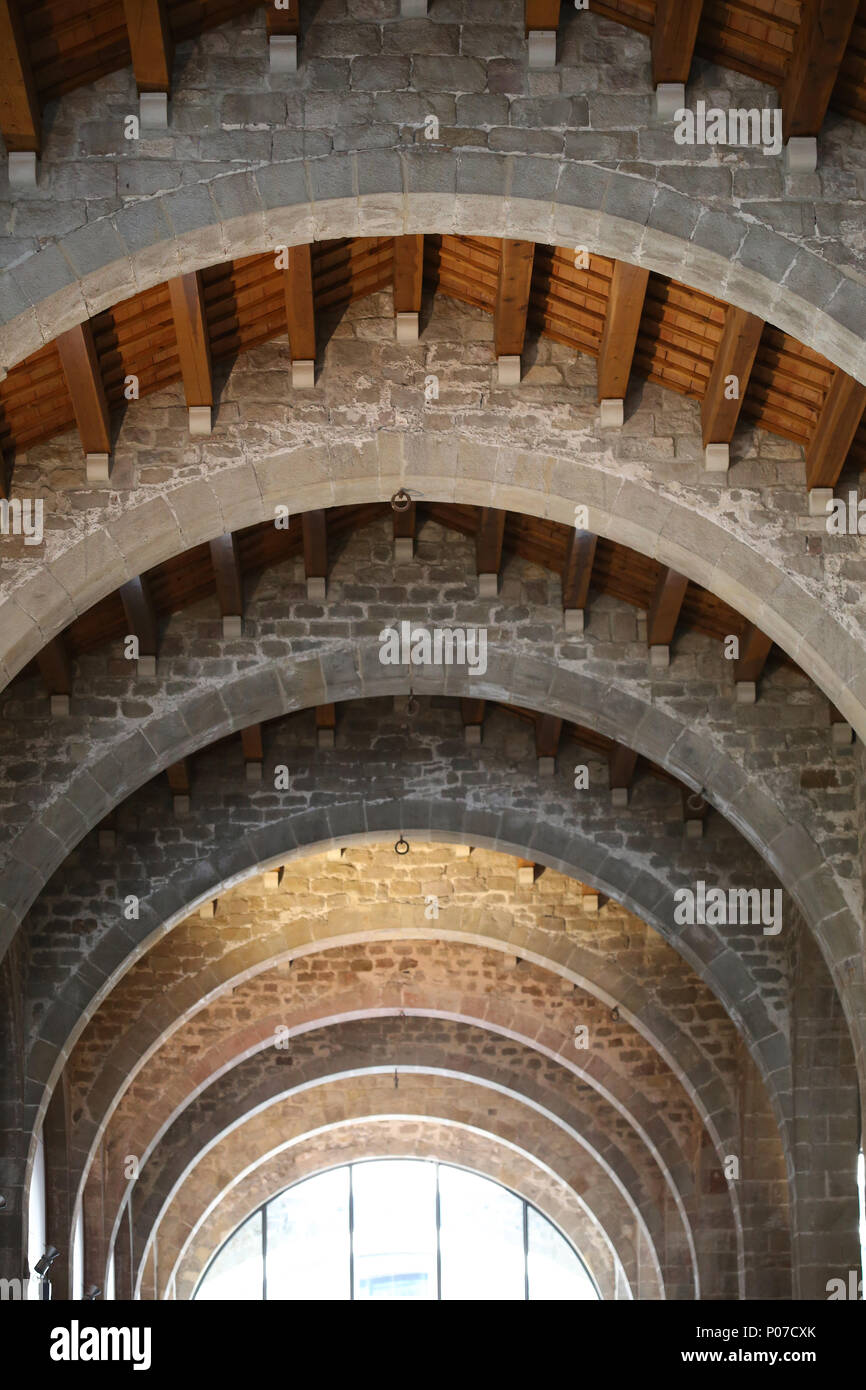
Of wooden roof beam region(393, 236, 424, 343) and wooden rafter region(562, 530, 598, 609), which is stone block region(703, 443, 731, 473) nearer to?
wooden rafter region(562, 530, 598, 609)

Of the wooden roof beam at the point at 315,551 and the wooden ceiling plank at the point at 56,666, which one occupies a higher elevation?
the wooden roof beam at the point at 315,551

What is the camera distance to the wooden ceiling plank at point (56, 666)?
9164mm

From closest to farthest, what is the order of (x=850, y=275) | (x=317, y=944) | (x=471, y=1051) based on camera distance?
1. (x=850, y=275)
2. (x=317, y=944)
3. (x=471, y=1051)

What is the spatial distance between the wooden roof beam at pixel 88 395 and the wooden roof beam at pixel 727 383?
7.98ft

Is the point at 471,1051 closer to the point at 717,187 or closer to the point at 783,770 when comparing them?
the point at 783,770

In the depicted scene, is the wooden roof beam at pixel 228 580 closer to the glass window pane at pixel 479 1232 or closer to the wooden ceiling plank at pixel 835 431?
the wooden ceiling plank at pixel 835 431

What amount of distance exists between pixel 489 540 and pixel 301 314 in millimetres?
2022

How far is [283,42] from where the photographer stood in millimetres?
5891

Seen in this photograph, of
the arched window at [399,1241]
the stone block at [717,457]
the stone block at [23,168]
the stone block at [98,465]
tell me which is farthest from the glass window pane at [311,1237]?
the stone block at [23,168]

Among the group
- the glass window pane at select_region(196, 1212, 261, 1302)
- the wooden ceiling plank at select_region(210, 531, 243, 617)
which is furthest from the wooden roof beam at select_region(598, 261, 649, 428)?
the glass window pane at select_region(196, 1212, 261, 1302)

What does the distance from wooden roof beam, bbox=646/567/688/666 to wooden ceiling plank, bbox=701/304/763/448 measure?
4.10 ft

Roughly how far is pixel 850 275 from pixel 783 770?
3938mm
